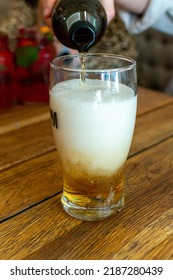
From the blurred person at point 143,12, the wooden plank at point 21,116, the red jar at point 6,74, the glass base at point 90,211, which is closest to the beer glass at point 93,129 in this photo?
the glass base at point 90,211

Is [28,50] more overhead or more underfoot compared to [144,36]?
more overhead

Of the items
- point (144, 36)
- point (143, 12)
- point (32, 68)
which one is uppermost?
point (143, 12)

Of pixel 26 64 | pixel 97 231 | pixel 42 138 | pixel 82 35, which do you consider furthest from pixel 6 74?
pixel 97 231

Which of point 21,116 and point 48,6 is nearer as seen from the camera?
point 48,6

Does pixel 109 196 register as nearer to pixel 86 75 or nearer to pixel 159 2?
pixel 86 75

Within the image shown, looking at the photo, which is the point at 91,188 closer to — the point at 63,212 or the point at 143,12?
the point at 63,212

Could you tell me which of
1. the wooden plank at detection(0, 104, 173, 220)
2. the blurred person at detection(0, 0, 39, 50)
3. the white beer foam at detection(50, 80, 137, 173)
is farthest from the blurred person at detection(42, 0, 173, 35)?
the white beer foam at detection(50, 80, 137, 173)

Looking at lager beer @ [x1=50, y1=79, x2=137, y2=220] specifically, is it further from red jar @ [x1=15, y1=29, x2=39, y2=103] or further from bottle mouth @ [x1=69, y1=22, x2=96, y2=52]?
red jar @ [x1=15, y1=29, x2=39, y2=103]
